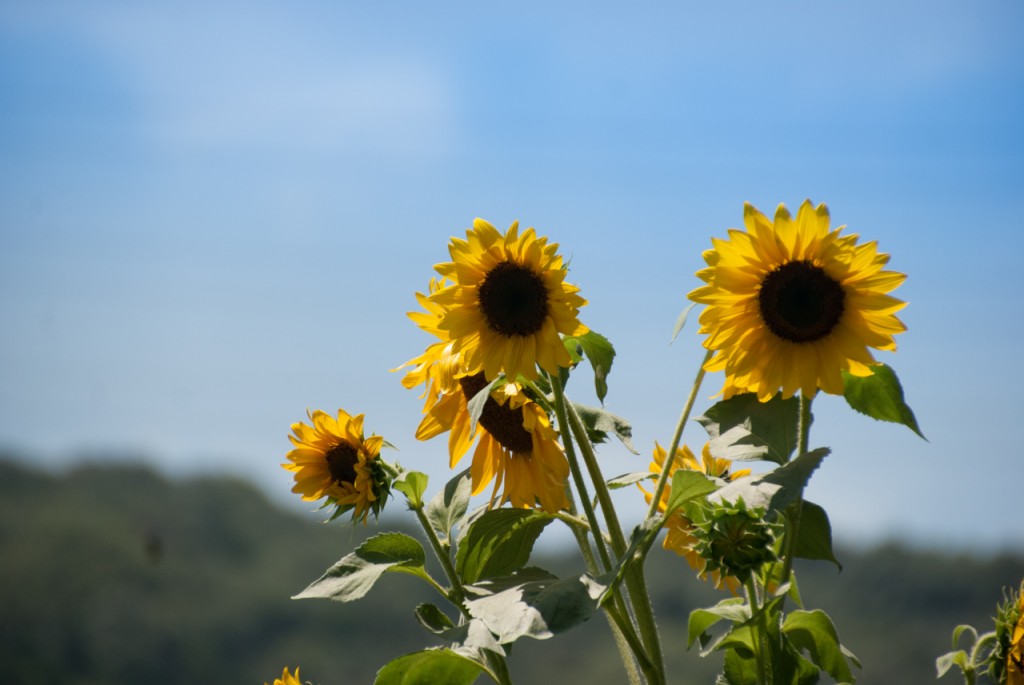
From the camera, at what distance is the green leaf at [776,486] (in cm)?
106

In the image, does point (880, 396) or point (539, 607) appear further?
point (880, 396)

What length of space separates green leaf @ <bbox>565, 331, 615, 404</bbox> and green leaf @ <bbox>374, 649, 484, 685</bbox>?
0.34m

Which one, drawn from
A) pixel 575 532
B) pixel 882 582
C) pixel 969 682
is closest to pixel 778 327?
pixel 575 532

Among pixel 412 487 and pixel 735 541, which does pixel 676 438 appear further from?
pixel 412 487

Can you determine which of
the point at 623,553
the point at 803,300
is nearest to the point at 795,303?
the point at 803,300

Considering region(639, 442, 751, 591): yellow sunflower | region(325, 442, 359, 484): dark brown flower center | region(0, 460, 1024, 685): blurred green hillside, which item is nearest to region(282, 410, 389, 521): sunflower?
region(325, 442, 359, 484): dark brown flower center

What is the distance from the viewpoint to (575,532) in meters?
1.30

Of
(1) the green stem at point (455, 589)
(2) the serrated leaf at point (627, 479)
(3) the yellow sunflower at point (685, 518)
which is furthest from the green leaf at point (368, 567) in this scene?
(3) the yellow sunflower at point (685, 518)

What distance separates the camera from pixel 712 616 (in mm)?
1307

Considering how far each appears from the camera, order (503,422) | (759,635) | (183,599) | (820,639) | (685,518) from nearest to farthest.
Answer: (759,635)
(820,639)
(503,422)
(685,518)
(183,599)

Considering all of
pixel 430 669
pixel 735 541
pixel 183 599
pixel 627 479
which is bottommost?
pixel 430 669

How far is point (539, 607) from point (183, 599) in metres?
33.3

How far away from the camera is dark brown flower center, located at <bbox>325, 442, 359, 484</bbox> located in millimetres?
1442

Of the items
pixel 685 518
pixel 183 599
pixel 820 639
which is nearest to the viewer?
pixel 820 639
